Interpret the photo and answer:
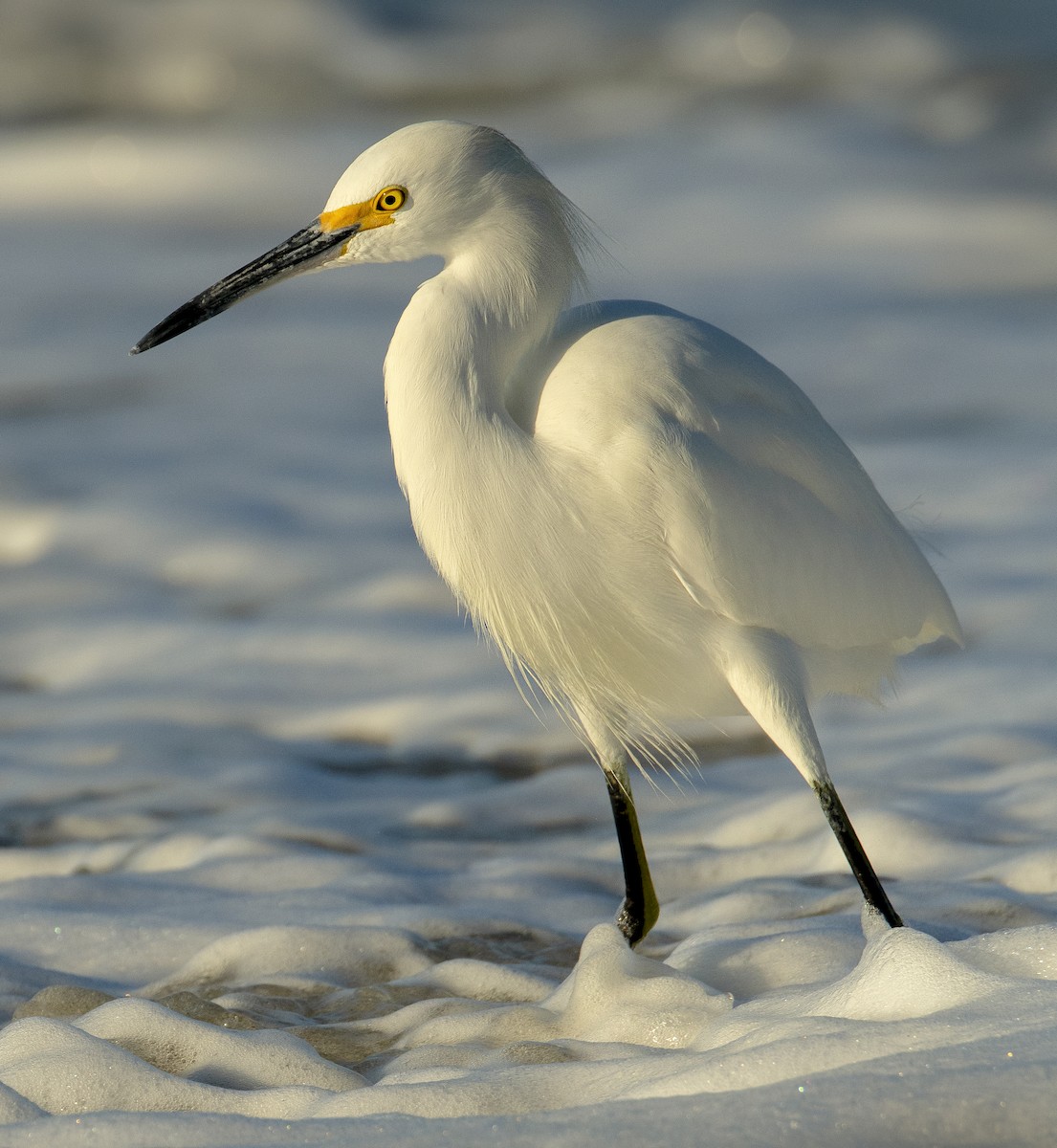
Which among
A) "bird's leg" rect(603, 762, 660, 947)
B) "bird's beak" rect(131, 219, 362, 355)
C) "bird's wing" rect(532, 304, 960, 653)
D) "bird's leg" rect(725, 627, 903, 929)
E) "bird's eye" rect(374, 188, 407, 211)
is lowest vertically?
"bird's leg" rect(603, 762, 660, 947)

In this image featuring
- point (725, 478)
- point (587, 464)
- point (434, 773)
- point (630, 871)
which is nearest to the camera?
point (587, 464)

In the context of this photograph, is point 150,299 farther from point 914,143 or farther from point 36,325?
point 914,143

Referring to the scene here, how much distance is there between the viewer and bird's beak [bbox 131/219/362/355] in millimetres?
3438

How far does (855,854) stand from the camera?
334cm

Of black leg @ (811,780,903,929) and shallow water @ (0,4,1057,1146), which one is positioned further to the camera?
black leg @ (811,780,903,929)

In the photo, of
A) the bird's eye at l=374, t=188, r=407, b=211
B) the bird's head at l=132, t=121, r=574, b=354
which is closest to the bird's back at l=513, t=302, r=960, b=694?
the bird's head at l=132, t=121, r=574, b=354

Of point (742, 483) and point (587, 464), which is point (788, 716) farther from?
point (587, 464)

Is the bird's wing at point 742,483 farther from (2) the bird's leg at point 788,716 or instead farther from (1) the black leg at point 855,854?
(1) the black leg at point 855,854

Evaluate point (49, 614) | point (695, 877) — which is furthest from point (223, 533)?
point (695, 877)

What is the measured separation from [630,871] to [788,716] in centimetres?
66

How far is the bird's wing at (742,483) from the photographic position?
10.5 ft

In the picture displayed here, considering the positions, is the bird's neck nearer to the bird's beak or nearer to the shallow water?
the bird's beak

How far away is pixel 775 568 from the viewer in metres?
3.36

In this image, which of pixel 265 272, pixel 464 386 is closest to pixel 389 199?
pixel 265 272
